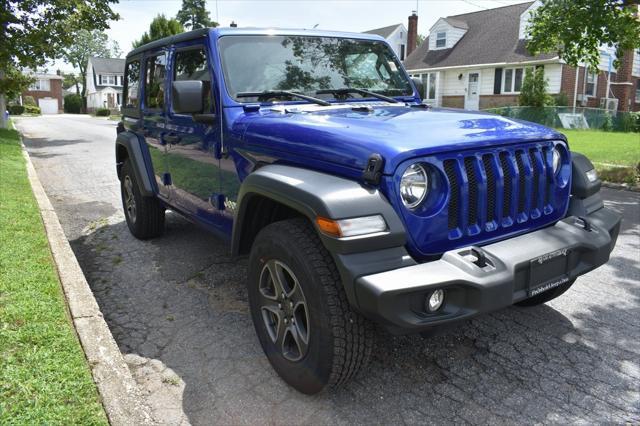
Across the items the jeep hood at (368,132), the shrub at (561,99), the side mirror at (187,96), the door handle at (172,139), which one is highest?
the shrub at (561,99)

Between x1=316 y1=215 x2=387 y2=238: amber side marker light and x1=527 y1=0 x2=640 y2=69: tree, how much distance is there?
7.90 metres

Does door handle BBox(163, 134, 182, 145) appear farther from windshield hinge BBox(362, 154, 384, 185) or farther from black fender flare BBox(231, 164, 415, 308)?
windshield hinge BBox(362, 154, 384, 185)

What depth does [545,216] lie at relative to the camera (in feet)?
10.3

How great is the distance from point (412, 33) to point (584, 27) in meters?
31.1

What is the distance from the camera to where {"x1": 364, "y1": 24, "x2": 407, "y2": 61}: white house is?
39.8 metres

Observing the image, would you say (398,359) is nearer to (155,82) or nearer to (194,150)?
(194,150)

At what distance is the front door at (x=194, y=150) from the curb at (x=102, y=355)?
102 centimetres

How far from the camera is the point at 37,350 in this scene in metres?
3.05

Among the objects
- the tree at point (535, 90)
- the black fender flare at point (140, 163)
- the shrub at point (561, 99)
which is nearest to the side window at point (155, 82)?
the black fender flare at point (140, 163)

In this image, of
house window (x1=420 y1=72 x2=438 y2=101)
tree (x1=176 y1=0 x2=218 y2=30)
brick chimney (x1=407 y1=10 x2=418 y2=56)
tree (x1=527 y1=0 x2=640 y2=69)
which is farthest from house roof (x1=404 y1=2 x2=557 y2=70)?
tree (x1=176 y1=0 x2=218 y2=30)

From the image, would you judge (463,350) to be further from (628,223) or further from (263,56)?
(628,223)

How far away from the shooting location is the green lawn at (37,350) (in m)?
2.53

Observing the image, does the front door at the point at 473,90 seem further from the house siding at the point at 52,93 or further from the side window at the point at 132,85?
the house siding at the point at 52,93

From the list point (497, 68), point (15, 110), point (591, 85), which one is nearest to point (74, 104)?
point (15, 110)
